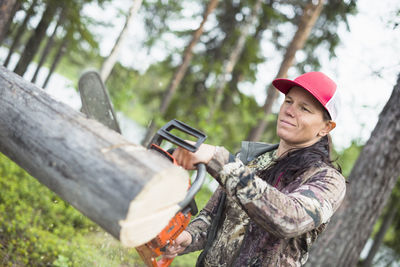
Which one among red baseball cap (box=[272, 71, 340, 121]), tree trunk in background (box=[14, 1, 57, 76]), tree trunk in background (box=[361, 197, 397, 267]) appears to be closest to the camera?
red baseball cap (box=[272, 71, 340, 121])

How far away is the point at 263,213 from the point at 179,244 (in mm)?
940

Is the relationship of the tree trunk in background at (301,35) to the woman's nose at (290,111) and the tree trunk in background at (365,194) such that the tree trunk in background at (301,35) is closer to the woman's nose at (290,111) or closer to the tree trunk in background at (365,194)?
the tree trunk in background at (365,194)

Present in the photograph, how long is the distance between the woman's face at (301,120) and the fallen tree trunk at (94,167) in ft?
3.03

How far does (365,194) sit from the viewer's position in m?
3.75

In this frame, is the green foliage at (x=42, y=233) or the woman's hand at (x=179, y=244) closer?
the woman's hand at (x=179, y=244)

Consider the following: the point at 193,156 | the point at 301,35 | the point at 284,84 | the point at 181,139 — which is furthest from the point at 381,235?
the point at 181,139

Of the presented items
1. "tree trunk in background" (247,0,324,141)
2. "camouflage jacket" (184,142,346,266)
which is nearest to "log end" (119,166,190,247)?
"camouflage jacket" (184,142,346,266)

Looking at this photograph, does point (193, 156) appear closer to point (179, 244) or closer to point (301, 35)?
point (179, 244)

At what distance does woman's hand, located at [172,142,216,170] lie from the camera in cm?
166

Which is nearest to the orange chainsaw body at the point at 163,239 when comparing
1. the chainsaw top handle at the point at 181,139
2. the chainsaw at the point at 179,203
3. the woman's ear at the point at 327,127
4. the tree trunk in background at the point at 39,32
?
the chainsaw at the point at 179,203

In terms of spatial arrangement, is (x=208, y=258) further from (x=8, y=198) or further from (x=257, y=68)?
(x=257, y=68)

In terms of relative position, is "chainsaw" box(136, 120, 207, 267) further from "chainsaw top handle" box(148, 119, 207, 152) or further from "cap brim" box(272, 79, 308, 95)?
"cap brim" box(272, 79, 308, 95)

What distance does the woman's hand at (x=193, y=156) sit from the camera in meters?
1.66

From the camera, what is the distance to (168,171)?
56.7 inches
